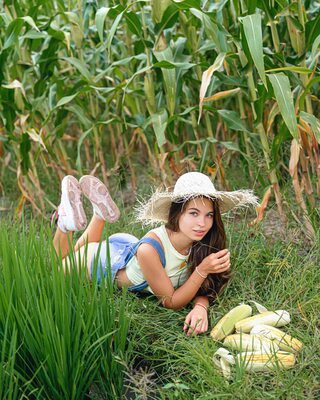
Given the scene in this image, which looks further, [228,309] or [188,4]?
[188,4]

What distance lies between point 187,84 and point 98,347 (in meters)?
2.43

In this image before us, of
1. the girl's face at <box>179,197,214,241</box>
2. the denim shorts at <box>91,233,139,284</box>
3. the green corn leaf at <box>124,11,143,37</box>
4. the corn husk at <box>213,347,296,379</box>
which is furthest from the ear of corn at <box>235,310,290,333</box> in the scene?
the green corn leaf at <box>124,11,143,37</box>

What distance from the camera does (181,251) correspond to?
136 inches

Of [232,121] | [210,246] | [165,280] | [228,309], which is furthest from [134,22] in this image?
[228,309]

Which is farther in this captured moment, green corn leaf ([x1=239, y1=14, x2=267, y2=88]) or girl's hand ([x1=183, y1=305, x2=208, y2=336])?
green corn leaf ([x1=239, y1=14, x2=267, y2=88])

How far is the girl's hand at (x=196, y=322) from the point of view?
10.2 feet

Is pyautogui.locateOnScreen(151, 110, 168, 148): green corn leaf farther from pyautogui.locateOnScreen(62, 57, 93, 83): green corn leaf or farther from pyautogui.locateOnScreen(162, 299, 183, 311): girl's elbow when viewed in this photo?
pyautogui.locateOnScreen(162, 299, 183, 311): girl's elbow

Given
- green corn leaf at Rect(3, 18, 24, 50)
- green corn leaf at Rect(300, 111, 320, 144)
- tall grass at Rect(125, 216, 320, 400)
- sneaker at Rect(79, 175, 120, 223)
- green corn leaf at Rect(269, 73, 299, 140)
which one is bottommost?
tall grass at Rect(125, 216, 320, 400)

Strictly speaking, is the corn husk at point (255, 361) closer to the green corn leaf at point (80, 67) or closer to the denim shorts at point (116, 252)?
the denim shorts at point (116, 252)

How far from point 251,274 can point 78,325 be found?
109 cm

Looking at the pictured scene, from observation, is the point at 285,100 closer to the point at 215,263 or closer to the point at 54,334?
the point at 215,263

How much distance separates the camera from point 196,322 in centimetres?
314

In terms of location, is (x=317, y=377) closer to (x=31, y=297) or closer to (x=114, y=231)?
(x=31, y=297)

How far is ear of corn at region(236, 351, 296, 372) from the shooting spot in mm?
2762
